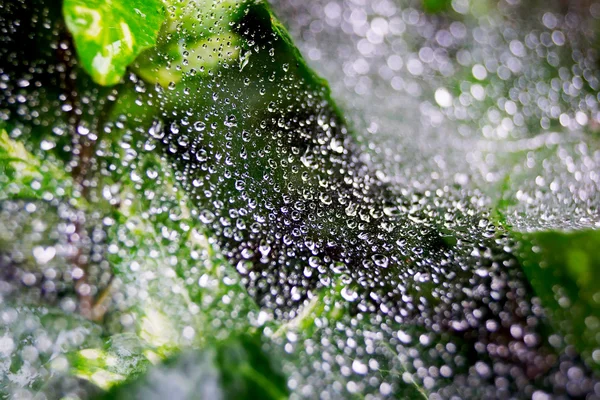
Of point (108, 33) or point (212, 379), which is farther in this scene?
point (108, 33)

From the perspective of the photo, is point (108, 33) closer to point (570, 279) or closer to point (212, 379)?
point (212, 379)

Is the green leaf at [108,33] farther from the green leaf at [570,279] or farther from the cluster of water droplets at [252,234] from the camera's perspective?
the green leaf at [570,279]

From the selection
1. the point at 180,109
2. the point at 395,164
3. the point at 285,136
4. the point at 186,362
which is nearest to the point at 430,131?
the point at 395,164

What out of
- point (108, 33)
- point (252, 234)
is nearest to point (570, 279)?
point (252, 234)

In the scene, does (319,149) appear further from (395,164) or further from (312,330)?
(312,330)

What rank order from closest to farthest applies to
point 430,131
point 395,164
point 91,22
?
point 91,22, point 395,164, point 430,131

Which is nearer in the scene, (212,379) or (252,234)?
(212,379)

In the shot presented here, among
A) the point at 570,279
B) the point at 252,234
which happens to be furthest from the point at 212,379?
the point at 570,279

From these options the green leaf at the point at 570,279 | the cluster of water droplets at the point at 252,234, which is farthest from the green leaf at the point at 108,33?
the green leaf at the point at 570,279
